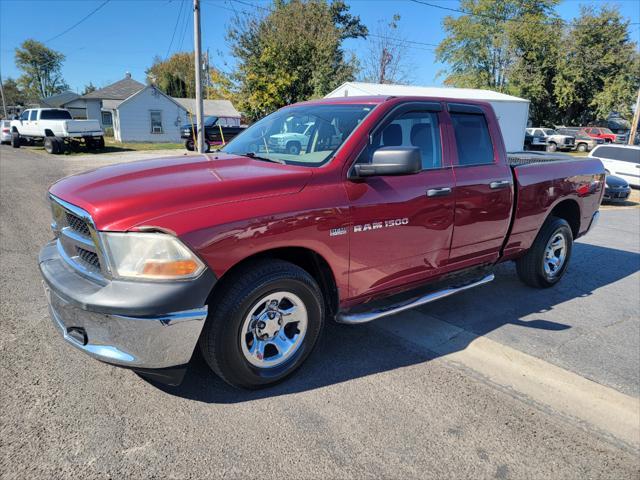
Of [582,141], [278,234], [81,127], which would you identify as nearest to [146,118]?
[81,127]

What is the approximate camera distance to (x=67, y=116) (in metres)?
24.6

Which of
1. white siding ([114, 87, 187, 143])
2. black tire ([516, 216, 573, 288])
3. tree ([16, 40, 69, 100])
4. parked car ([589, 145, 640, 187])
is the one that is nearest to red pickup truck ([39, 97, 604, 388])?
black tire ([516, 216, 573, 288])

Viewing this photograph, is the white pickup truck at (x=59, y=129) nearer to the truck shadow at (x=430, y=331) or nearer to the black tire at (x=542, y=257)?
the truck shadow at (x=430, y=331)

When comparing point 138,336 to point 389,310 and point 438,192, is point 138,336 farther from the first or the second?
point 438,192

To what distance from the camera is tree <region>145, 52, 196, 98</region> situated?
59.4 m

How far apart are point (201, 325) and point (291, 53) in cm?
2624

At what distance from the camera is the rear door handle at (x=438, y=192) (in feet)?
11.7

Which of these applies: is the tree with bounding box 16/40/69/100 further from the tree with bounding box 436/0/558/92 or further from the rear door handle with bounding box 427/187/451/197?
the rear door handle with bounding box 427/187/451/197

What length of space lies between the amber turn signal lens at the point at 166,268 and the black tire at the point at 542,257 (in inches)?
159

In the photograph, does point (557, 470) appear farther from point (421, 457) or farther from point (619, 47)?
point (619, 47)

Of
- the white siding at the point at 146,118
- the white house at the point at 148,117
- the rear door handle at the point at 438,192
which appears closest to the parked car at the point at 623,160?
the rear door handle at the point at 438,192

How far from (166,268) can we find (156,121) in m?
37.6

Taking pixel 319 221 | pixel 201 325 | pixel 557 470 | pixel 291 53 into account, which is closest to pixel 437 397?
pixel 557 470

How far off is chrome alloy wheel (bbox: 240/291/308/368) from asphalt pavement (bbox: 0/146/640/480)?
25 centimetres
